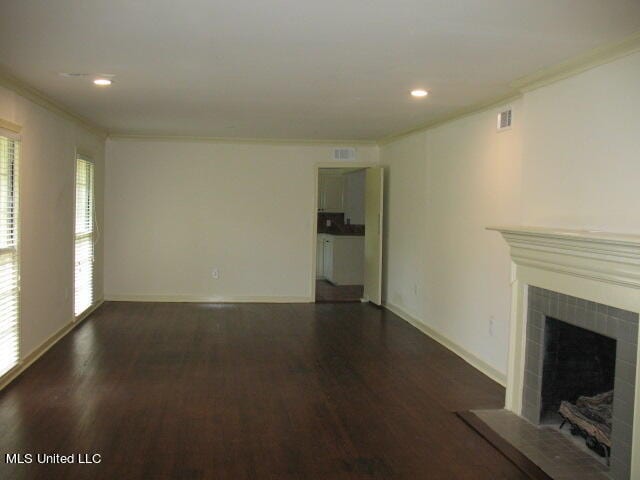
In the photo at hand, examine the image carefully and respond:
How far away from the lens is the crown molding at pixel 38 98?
4594mm

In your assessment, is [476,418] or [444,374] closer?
[476,418]

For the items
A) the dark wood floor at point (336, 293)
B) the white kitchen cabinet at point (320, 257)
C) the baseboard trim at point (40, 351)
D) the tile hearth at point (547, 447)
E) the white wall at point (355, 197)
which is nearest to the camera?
the tile hearth at point (547, 447)

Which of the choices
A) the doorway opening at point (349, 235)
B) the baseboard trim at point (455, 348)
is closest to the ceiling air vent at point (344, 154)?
the doorway opening at point (349, 235)

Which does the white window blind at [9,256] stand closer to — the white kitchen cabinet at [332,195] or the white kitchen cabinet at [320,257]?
the white kitchen cabinet at [320,257]

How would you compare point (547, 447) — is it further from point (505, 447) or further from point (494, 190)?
point (494, 190)

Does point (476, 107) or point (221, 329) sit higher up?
point (476, 107)

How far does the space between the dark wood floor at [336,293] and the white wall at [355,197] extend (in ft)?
4.72

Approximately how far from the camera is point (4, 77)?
4523 mm

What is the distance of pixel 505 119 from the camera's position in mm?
5012

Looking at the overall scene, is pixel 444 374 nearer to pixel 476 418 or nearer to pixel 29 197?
pixel 476 418

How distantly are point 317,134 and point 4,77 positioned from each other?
13.4 ft

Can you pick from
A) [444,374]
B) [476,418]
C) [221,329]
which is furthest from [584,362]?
[221,329]

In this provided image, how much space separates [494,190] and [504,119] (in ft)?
1.87

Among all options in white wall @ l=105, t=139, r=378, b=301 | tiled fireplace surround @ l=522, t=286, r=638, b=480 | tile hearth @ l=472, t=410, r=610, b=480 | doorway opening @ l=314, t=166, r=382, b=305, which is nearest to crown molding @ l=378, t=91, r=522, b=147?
doorway opening @ l=314, t=166, r=382, b=305
